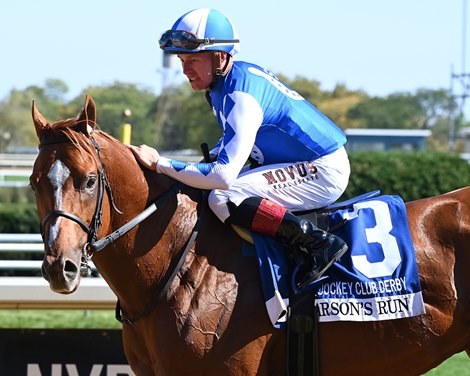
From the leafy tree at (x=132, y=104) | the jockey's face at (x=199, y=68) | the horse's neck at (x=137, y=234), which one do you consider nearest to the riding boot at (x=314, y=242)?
the horse's neck at (x=137, y=234)

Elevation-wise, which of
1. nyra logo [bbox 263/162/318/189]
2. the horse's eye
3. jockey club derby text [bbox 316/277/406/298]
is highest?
the horse's eye

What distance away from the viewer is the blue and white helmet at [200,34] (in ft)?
13.8

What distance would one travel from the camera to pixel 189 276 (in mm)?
4074

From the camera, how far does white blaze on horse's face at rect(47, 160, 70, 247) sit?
3.67 m

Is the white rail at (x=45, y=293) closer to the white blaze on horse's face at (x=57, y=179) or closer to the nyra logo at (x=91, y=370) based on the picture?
the nyra logo at (x=91, y=370)

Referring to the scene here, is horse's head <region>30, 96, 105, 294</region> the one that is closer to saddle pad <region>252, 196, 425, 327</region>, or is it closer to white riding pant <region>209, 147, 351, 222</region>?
white riding pant <region>209, 147, 351, 222</region>

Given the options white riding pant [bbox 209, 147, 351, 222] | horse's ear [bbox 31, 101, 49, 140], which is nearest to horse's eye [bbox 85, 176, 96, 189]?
horse's ear [bbox 31, 101, 49, 140]

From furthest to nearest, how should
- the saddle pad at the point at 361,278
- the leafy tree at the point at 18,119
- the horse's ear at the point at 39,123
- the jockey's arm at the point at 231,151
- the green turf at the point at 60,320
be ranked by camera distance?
the leafy tree at the point at 18,119
the green turf at the point at 60,320
the saddle pad at the point at 361,278
the jockey's arm at the point at 231,151
the horse's ear at the point at 39,123

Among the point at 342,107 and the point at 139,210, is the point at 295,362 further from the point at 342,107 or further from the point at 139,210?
the point at 342,107

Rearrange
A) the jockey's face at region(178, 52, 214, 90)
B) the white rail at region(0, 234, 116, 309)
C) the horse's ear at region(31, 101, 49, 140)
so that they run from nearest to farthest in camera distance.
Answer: the horse's ear at region(31, 101, 49, 140)
the jockey's face at region(178, 52, 214, 90)
the white rail at region(0, 234, 116, 309)

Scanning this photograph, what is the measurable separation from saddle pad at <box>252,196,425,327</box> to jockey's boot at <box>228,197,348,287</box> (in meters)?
0.08

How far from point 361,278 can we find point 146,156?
1.14m

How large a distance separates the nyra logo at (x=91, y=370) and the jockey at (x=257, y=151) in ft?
6.50

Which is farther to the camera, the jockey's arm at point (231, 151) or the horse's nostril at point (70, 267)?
the jockey's arm at point (231, 151)
